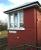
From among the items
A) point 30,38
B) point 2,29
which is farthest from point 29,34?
point 2,29

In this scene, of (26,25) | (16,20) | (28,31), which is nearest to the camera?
(28,31)

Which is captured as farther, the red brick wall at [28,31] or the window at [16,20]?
the window at [16,20]

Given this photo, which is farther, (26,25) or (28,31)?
(26,25)

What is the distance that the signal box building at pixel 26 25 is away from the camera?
14.7 m

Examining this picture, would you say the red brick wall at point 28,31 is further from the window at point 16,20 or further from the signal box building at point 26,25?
→ the window at point 16,20

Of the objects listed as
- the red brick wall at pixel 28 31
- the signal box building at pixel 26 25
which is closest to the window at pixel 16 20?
the signal box building at pixel 26 25

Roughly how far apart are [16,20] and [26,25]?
5.11 ft

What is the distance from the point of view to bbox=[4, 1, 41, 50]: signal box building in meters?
14.7

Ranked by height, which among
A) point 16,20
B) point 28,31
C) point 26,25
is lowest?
point 28,31

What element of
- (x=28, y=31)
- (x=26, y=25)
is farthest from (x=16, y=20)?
(x=28, y=31)

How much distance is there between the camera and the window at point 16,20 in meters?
15.8

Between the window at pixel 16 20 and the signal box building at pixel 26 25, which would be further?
the window at pixel 16 20

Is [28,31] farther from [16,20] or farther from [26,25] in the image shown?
[16,20]

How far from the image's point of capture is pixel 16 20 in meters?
16.4
